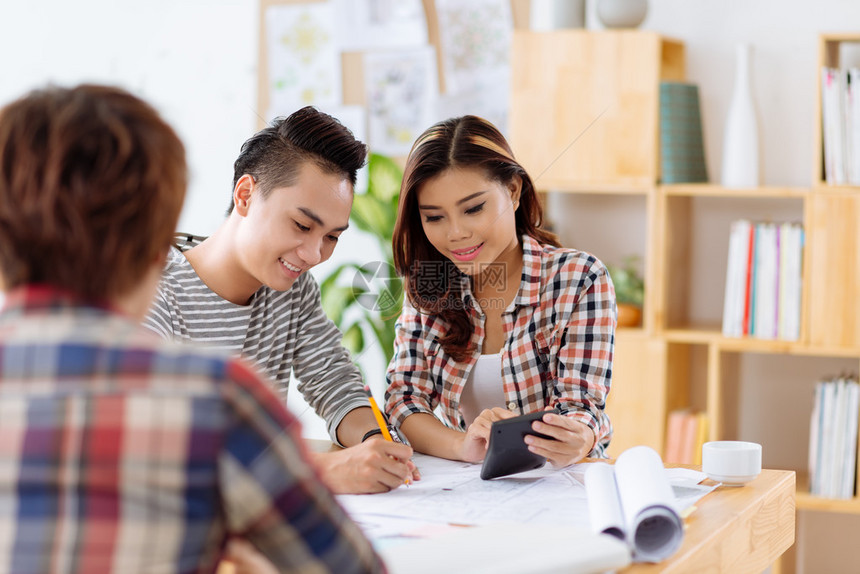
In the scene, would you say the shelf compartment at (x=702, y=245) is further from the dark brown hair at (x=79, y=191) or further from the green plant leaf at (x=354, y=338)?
the dark brown hair at (x=79, y=191)

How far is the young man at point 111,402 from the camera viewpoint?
58cm

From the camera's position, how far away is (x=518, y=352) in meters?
1.54

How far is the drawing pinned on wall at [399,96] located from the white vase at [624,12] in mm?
594

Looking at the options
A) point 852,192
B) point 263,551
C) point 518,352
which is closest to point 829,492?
point 852,192

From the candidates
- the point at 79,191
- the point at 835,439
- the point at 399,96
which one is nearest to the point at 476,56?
→ the point at 399,96

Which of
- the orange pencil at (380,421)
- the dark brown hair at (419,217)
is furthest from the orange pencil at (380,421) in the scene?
the dark brown hair at (419,217)

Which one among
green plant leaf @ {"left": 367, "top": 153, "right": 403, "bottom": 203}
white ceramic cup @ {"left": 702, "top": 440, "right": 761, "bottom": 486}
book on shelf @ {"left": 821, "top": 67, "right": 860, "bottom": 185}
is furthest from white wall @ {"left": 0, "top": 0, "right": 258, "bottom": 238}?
white ceramic cup @ {"left": 702, "top": 440, "right": 761, "bottom": 486}

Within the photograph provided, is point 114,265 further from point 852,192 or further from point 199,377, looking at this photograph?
point 852,192

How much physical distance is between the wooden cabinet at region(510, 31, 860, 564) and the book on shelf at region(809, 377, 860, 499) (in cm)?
4

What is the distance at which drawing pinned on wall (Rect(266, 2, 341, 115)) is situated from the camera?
2.94 meters

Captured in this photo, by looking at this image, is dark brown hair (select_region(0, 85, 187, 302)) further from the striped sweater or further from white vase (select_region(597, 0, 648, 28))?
white vase (select_region(597, 0, 648, 28))

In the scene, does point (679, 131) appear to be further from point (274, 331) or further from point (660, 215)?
point (274, 331)

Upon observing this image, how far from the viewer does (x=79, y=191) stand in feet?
1.99

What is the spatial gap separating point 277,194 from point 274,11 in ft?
5.90
